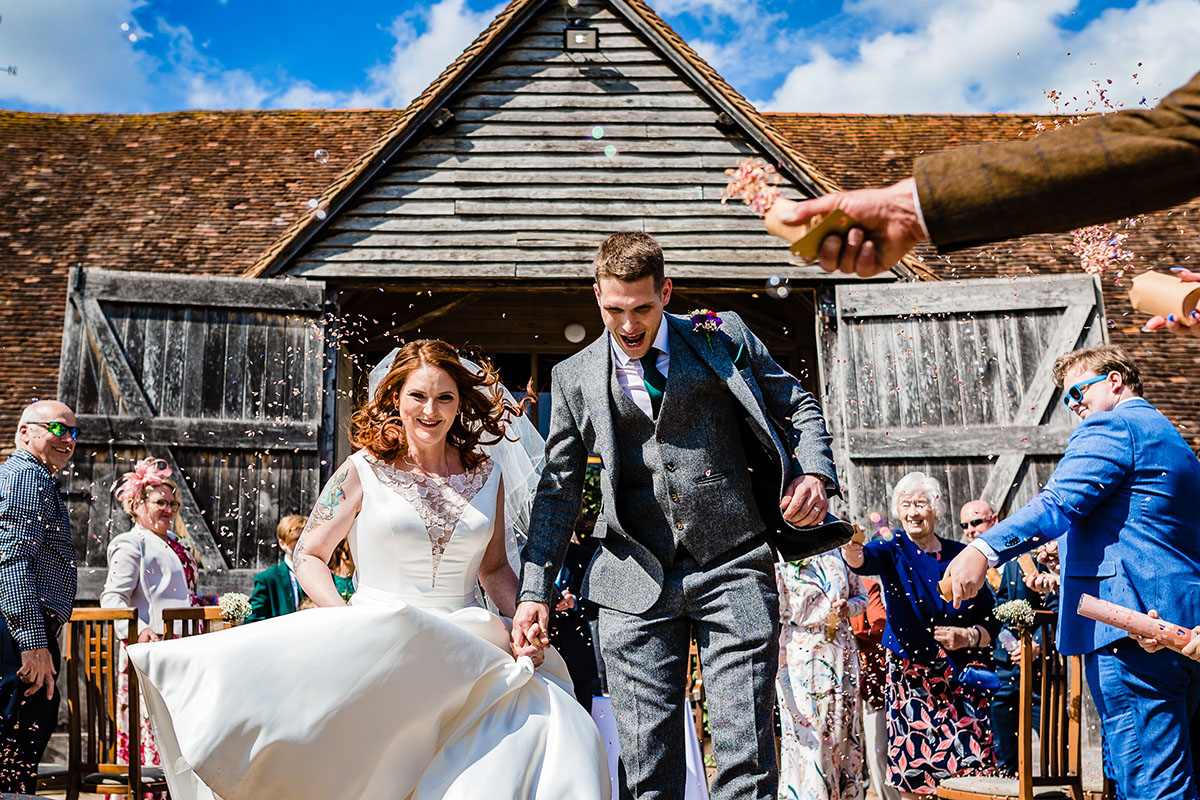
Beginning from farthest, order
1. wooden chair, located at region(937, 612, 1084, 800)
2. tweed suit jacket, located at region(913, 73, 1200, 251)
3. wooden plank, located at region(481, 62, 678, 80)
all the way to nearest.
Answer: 1. wooden plank, located at region(481, 62, 678, 80)
2. wooden chair, located at region(937, 612, 1084, 800)
3. tweed suit jacket, located at region(913, 73, 1200, 251)

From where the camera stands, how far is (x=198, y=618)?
5.66 m

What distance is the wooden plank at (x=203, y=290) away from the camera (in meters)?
8.21

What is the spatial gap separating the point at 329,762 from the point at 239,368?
5.83 meters

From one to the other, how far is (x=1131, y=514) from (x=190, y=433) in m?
6.62

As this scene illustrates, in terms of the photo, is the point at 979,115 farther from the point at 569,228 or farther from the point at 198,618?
the point at 198,618

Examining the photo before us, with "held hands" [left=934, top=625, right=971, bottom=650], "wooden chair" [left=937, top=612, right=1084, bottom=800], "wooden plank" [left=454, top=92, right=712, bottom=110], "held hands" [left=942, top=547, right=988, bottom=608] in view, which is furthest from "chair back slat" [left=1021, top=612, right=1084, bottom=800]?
"wooden plank" [left=454, top=92, right=712, bottom=110]

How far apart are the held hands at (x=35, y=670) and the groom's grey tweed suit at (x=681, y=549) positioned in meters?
2.91

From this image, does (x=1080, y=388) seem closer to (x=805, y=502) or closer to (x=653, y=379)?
(x=805, y=502)

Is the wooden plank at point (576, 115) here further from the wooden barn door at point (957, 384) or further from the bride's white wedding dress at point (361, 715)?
the bride's white wedding dress at point (361, 715)

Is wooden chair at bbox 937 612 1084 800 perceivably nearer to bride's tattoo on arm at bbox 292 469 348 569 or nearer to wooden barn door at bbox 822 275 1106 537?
bride's tattoo on arm at bbox 292 469 348 569

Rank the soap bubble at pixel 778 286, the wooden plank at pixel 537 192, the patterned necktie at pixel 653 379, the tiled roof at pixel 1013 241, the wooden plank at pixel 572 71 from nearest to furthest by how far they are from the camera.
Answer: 1. the patterned necktie at pixel 653 379
2. the soap bubble at pixel 778 286
3. the wooden plank at pixel 537 192
4. the wooden plank at pixel 572 71
5. the tiled roof at pixel 1013 241

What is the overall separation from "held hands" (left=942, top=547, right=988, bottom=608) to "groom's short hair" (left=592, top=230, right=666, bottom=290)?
4.28ft

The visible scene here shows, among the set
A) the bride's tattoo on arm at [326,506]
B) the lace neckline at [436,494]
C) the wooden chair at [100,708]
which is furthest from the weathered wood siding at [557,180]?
the bride's tattoo on arm at [326,506]

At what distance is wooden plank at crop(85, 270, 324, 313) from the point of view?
821 centimetres
